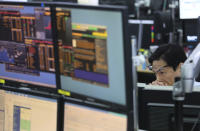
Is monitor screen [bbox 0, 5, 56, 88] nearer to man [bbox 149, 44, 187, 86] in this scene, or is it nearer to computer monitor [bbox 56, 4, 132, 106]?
computer monitor [bbox 56, 4, 132, 106]

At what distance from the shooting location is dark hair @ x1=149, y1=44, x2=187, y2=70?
9.21 feet

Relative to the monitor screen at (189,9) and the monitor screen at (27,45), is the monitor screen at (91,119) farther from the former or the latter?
the monitor screen at (189,9)

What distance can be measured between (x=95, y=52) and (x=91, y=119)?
312 millimetres

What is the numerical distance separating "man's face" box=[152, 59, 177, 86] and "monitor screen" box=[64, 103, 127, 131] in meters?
1.18

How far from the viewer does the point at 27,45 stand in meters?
1.91

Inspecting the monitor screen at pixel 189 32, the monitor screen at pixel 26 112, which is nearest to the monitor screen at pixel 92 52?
the monitor screen at pixel 26 112

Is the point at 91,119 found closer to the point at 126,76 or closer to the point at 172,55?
the point at 126,76

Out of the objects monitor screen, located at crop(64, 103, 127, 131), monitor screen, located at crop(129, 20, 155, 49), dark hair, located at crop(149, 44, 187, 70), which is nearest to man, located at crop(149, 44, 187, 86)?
dark hair, located at crop(149, 44, 187, 70)

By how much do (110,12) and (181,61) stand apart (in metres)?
1.37

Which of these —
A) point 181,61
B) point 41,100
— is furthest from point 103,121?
point 181,61

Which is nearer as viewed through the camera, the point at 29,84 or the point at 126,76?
the point at 126,76

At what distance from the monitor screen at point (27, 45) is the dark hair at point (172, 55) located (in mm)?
1183

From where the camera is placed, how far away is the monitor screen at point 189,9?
13.3ft

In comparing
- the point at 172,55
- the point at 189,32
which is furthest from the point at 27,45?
the point at 189,32
